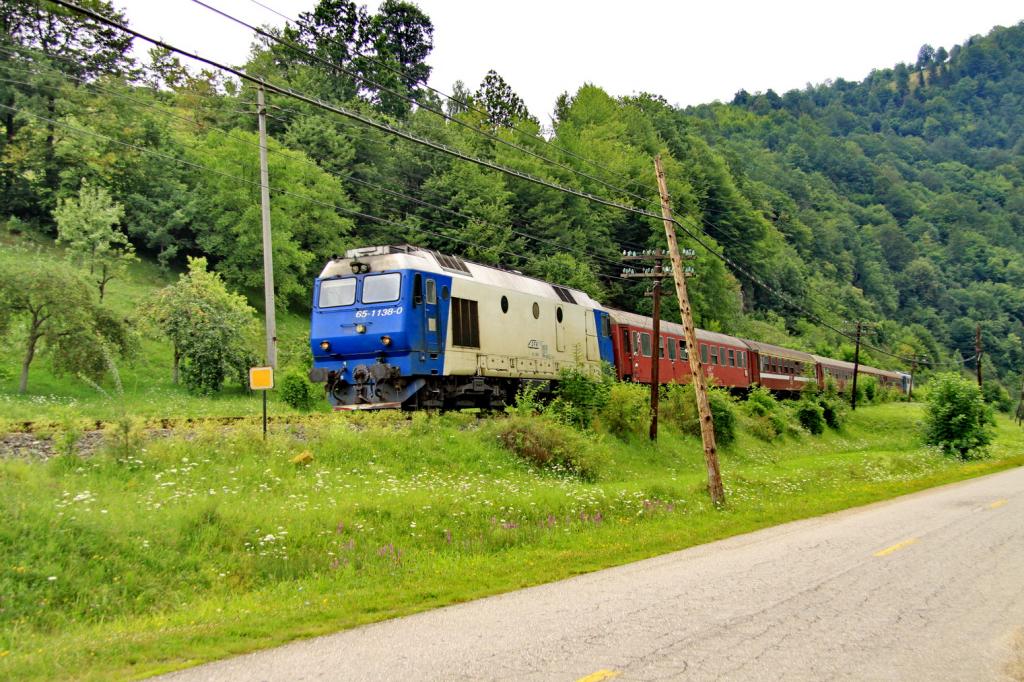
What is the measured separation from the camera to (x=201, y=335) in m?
26.7

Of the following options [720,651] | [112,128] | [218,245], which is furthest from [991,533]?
[112,128]

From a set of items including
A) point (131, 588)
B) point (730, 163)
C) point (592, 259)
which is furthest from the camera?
point (730, 163)

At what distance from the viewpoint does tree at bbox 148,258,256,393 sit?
26.7 m

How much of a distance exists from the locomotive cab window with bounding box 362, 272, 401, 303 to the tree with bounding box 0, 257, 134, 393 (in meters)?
8.08

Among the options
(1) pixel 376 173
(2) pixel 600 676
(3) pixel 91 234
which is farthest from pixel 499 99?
(2) pixel 600 676

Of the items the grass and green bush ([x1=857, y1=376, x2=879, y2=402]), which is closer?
the grass

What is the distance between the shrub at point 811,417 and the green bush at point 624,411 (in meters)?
20.5

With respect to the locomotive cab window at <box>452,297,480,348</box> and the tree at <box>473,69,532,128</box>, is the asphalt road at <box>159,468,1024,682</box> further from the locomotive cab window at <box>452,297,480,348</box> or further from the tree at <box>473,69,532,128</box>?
the tree at <box>473,69,532,128</box>

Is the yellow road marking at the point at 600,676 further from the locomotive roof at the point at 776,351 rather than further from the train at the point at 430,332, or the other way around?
the locomotive roof at the point at 776,351

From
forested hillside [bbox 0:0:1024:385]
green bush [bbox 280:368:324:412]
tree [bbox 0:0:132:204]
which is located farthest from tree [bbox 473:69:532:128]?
green bush [bbox 280:368:324:412]

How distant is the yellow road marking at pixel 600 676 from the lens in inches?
237

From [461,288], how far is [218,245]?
98.9ft

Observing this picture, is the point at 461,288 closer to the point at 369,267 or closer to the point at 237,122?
the point at 369,267

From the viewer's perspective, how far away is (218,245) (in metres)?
47.2
